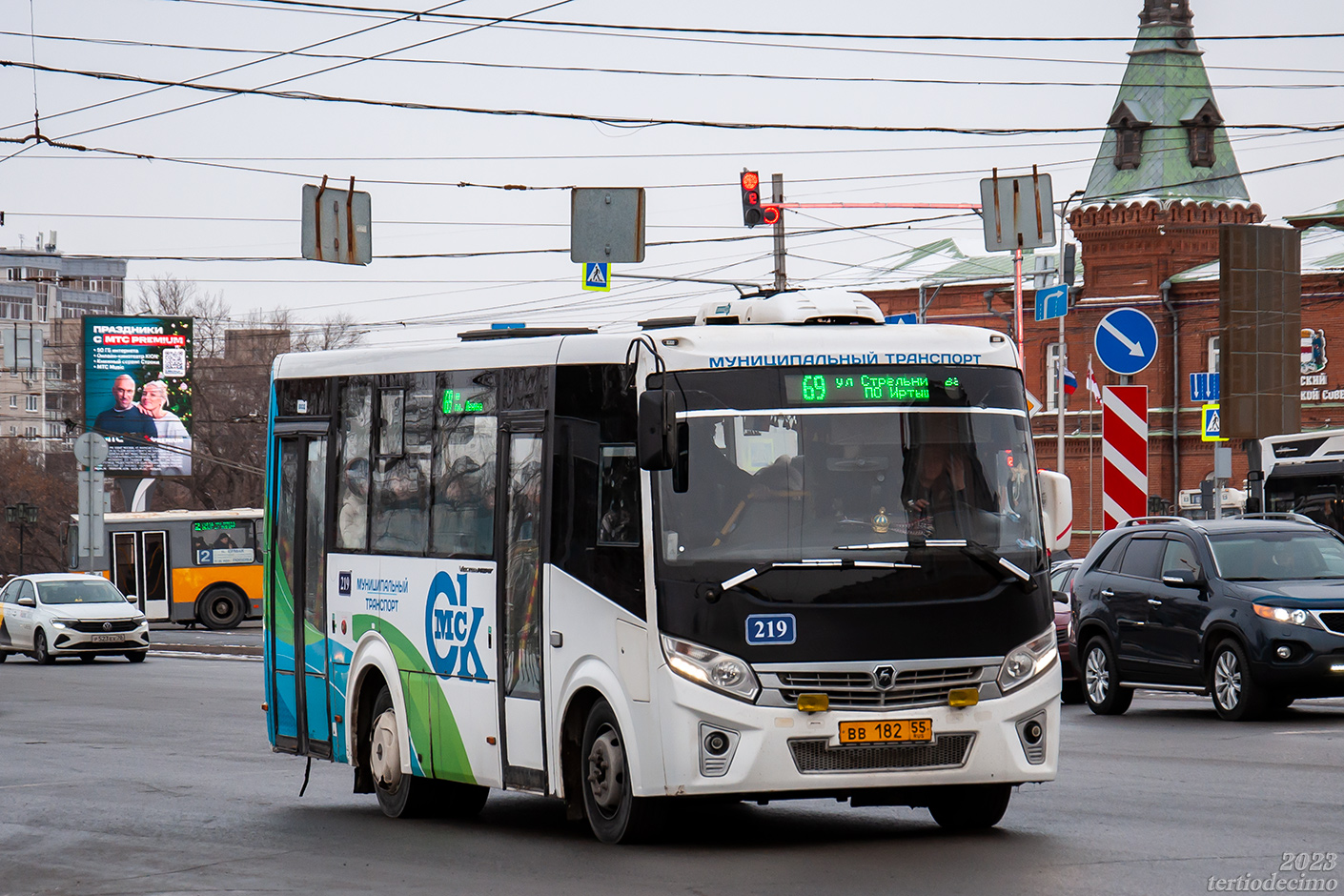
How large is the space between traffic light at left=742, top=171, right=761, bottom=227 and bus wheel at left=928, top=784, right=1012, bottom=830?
807 inches

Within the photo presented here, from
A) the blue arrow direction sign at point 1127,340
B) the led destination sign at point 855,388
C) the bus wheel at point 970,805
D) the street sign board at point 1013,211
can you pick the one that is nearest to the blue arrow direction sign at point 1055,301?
the street sign board at point 1013,211

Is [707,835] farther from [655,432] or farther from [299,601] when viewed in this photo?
[299,601]

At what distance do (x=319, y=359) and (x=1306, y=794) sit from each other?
6685mm

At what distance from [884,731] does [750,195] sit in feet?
70.6

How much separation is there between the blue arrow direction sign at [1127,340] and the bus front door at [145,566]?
3491 cm

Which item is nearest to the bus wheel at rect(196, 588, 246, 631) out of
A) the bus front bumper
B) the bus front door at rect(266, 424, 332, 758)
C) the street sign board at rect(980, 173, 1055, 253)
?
the street sign board at rect(980, 173, 1055, 253)

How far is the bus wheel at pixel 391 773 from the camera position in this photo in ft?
38.9

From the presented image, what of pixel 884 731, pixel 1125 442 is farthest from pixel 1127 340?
pixel 884 731

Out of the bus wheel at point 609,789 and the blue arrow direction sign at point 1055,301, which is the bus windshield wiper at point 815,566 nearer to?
the bus wheel at point 609,789

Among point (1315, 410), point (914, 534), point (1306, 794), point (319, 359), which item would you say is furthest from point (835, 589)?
point (1315, 410)

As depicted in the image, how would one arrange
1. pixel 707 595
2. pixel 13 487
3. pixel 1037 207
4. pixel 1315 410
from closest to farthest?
pixel 707 595, pixel 1037 207, pixel 1315 410, pixel 13 487

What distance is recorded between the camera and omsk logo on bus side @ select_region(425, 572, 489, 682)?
1098 centimetres

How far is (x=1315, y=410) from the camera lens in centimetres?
6322

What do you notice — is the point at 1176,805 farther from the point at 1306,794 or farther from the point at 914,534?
the point at 914,534
